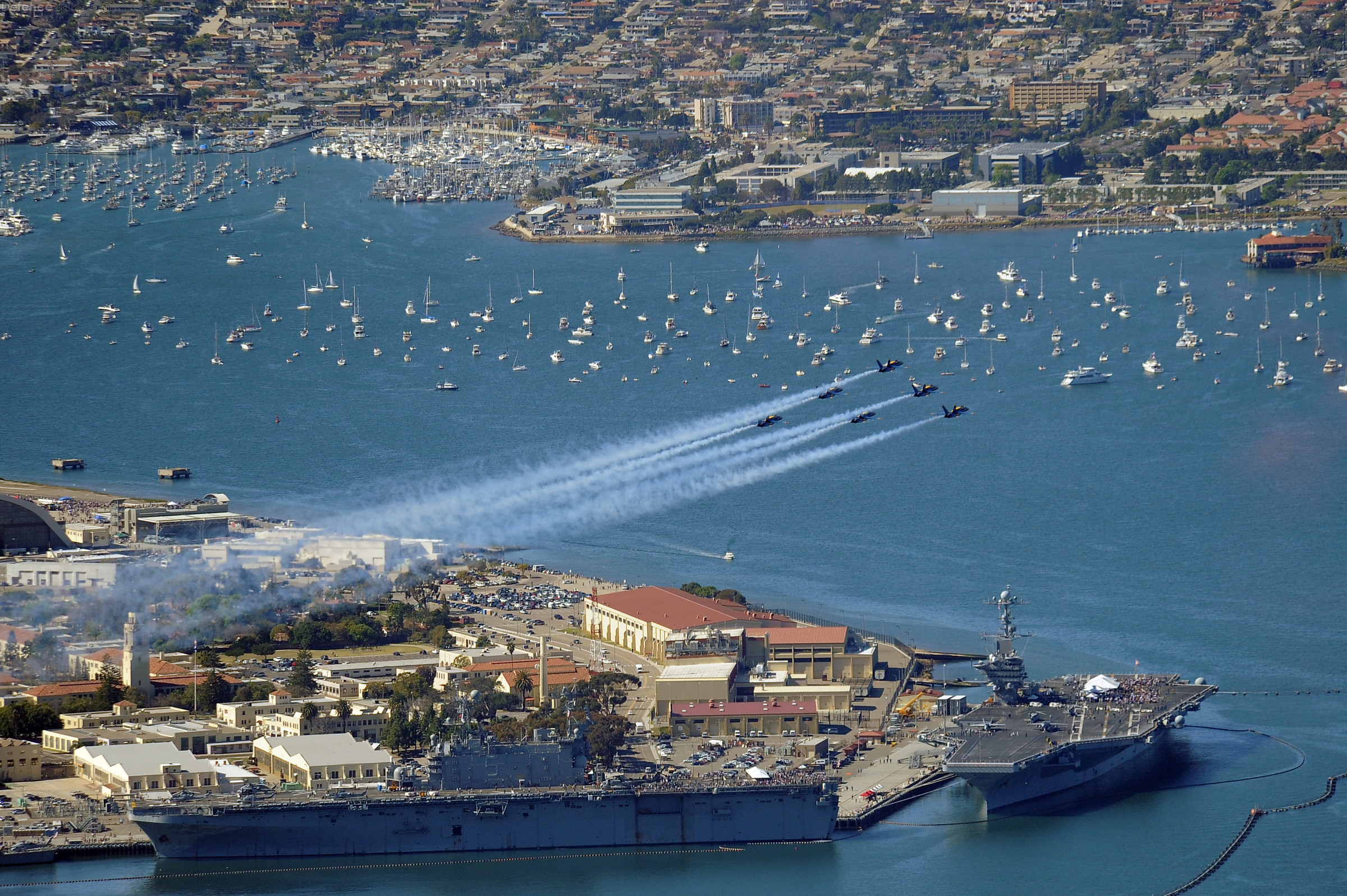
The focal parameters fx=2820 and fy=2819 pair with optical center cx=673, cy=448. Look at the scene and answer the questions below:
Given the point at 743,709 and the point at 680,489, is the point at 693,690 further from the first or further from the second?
the point at 680,489

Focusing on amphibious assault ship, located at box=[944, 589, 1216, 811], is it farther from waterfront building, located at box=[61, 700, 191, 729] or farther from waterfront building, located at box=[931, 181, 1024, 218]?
waterfront building, located at box=[931, 181, 1024, 218]

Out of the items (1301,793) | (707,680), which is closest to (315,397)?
(707,680)

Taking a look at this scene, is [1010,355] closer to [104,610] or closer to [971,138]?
[104,610]

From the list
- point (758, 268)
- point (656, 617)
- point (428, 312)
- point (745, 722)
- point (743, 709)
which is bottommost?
point (758, 268)

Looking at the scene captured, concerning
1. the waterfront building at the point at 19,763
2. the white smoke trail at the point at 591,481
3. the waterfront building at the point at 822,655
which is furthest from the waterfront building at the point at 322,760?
the white smoke trail at the point at 591,481

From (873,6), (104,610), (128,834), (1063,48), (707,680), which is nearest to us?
(128,834)

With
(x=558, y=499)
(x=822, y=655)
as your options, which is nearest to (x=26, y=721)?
(x=822, y=655)
